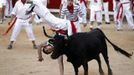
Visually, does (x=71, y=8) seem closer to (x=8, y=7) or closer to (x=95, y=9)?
(x=95, y=9)

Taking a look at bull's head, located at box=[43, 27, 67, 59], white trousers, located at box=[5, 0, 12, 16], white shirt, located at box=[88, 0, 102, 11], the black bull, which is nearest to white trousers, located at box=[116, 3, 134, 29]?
white shirt, located at box=[88, 0, 102, 11]

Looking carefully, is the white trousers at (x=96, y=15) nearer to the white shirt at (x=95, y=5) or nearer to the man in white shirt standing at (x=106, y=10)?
the white shirt at (x=95, y=5)

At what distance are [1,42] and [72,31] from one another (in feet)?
18.0

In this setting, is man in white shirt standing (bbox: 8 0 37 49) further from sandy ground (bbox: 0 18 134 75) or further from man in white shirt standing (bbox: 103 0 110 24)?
man in white shirt standing (bbox: 103 0 110 24)

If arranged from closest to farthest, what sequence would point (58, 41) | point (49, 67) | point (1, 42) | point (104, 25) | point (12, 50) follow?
point (58, 41), point (49, 67), point (12, 50), point (1, 42), point (104, 25)

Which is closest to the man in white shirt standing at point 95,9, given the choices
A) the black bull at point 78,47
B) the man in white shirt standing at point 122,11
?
the man in white shirt standing at point 122,11

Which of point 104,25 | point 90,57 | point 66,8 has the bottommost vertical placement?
point 104,25

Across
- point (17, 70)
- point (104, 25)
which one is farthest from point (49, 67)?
point (104, 25)

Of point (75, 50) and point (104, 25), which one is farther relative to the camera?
point (104, 25)

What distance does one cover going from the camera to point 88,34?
8.32m

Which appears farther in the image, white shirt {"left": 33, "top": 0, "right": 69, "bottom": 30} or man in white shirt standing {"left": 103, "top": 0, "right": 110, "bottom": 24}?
man in white shirt standing {"left": 103, "top": 0, "right": 110, "bottom": 24}

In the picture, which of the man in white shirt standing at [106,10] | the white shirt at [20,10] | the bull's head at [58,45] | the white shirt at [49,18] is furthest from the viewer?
the man in white shirt standing at [106,10]

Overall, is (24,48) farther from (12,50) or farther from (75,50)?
(75,50)

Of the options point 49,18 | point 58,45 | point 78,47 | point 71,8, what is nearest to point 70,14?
point 71,8
